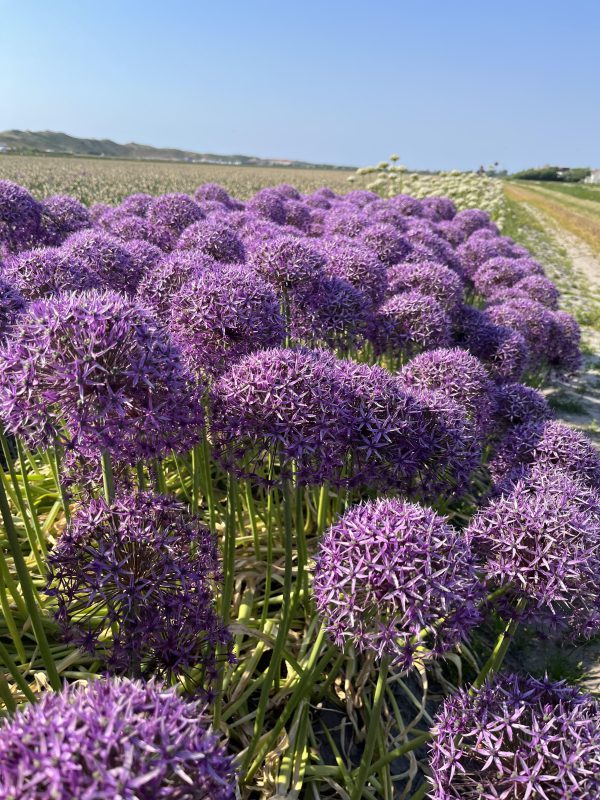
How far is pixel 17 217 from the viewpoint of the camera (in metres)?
7.96

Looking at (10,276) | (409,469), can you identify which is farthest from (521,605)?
(10,276)

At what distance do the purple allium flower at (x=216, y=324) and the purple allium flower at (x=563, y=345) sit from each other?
795 centimetres

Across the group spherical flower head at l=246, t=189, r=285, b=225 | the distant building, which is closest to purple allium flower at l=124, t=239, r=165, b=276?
spherical flower head at l=246, t=189, r=285, b=225

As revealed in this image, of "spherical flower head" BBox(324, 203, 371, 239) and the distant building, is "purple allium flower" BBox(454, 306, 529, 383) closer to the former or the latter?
"spherical flower head" BBox(324, 203, 371, 239)

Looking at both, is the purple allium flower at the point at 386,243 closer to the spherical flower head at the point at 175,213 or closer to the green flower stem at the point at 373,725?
the spherical flower head at the point at 175,213

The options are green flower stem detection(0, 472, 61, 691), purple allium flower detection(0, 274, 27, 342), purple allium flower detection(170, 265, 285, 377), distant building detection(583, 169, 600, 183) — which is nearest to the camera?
green flower stem detection(0, 472, 61, 691)

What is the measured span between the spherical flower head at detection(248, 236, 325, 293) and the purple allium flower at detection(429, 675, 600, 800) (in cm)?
412

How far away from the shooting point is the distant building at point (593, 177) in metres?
132

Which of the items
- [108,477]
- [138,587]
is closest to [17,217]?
[108,477]

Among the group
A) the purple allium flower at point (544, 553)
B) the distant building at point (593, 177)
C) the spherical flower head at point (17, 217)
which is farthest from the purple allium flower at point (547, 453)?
the distant building at point (593, 177)

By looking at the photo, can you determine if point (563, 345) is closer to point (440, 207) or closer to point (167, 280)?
point (167, 280)

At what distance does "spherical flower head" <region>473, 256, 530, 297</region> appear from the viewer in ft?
38.6

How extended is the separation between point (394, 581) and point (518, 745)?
3.33ft

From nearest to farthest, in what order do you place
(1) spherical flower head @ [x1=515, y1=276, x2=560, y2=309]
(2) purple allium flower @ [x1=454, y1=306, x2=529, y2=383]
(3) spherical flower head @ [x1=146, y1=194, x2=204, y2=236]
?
1. (2) purple allium flower @ [x1=454, y1=306, x2=529, y2=383]
2. (3) spherical flower head @ [x1=146, y1=194, x2=204, y2=236]
3. (1) spherical flower head @ [x1=515, y1=276, x2=560, y2=309]
